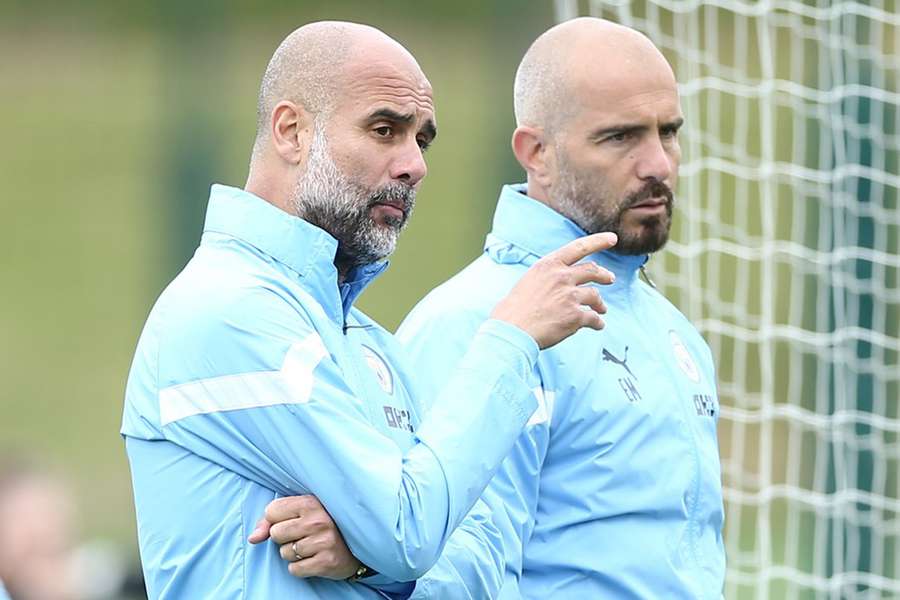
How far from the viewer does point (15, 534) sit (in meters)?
5.14

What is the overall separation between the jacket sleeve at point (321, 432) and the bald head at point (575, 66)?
40.7 inches

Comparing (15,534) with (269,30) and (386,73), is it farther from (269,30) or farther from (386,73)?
(269,30)

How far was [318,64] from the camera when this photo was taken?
2.69 meters

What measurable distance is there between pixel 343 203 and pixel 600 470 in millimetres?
741

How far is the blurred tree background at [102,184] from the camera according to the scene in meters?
14.3

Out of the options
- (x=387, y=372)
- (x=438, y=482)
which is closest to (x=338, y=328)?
(x=387, y=372)

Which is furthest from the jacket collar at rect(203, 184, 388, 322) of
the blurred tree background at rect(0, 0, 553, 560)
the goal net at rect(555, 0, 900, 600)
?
the blurred tree background at rect(0, 0, 553, 560)

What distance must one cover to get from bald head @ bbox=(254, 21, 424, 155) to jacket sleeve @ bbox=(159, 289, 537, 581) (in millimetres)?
381

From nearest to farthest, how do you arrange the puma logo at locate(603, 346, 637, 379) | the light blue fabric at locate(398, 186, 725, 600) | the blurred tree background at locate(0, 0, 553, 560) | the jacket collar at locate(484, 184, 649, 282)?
1. the light blue fabric at locate(398, 186, 725, 600)
2. the puma logo at locate(603, 346, 637, 379)
3. the jacket collar at locate(484, 184, 649, 282)
4. the blurred tree background at locate(0, 0, 553, 560)

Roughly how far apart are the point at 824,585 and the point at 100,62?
12571 mm

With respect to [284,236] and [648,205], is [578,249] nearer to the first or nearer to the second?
[284,236]

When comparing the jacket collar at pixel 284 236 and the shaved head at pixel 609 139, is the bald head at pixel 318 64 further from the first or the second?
the shaved head at pixel 609 139

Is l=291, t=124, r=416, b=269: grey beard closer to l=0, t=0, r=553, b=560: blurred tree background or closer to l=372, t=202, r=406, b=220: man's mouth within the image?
l=372, t=202, r=406, b=220: man's mouth

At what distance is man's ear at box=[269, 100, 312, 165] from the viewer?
104 inches
